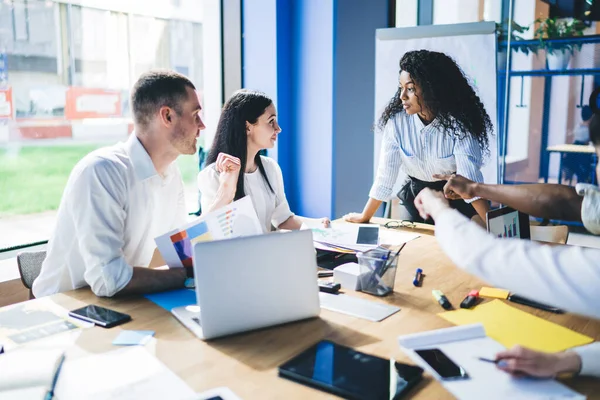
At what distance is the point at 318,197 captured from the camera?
3984 millimetres

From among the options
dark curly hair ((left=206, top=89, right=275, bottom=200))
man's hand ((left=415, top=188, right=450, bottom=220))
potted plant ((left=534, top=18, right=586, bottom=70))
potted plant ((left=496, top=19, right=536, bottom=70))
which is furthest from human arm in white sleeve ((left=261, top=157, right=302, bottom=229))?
potted plant ((left=534, top=18, right=586, bottom=70))

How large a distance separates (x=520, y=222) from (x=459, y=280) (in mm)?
667

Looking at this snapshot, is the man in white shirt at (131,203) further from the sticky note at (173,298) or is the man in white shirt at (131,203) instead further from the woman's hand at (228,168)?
the woman's hand at (228,168)

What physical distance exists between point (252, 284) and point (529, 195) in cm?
123

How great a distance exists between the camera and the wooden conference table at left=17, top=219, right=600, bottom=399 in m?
1.07

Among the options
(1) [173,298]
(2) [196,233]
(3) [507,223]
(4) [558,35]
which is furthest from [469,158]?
(4) [558,35]

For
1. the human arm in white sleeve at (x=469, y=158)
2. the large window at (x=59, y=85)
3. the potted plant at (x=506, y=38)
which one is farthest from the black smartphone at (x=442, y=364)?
the potted plant at (x=506, y=38)

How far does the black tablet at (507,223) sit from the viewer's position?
1.99 meters

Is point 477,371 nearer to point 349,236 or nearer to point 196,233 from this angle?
point 196,233

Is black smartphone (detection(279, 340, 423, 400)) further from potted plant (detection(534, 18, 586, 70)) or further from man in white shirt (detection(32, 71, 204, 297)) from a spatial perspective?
potted plant (detection(534, 18, 586, 70))

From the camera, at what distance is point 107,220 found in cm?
168

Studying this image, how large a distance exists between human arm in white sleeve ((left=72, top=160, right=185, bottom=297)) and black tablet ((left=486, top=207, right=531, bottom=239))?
117cm

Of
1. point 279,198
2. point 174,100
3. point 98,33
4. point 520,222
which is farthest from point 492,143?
point 98,33

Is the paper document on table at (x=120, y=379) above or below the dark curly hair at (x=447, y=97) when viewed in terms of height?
below
